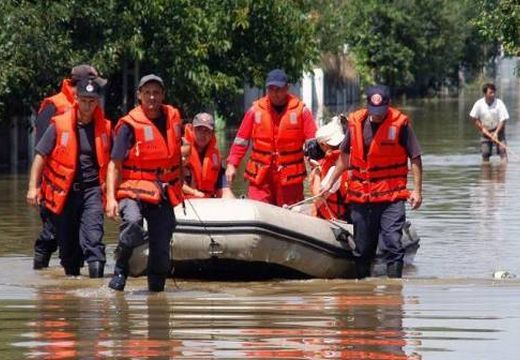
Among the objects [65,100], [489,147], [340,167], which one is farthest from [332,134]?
[489,147]

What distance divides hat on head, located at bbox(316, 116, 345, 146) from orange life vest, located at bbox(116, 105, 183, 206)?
2570 mm

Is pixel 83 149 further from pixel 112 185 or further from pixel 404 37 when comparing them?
pixel 404 37

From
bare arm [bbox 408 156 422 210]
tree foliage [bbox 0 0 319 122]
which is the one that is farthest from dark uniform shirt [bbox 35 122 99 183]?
tree foliage [bbox 0 0 319 122]

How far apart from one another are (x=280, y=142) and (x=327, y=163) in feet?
1.43

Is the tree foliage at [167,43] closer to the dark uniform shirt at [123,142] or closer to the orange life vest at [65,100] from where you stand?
the orange life vest at [65,100]

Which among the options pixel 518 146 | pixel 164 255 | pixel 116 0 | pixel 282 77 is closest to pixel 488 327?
pixel 164 255

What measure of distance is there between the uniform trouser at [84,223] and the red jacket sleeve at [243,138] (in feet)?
6.16

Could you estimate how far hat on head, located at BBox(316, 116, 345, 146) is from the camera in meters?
14.3

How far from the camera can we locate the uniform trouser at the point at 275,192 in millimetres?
14539

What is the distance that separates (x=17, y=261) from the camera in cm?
1508

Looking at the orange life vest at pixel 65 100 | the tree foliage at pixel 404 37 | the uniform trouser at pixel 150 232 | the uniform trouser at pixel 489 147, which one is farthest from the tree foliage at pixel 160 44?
the tree foliage at pixel 404 37

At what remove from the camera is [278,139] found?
14.4 meters

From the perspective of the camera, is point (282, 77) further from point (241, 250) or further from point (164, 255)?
point (164, 255)

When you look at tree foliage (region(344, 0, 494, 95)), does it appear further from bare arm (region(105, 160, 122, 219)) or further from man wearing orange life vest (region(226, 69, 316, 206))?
bare arm (region(105, 160, 122, 219))
